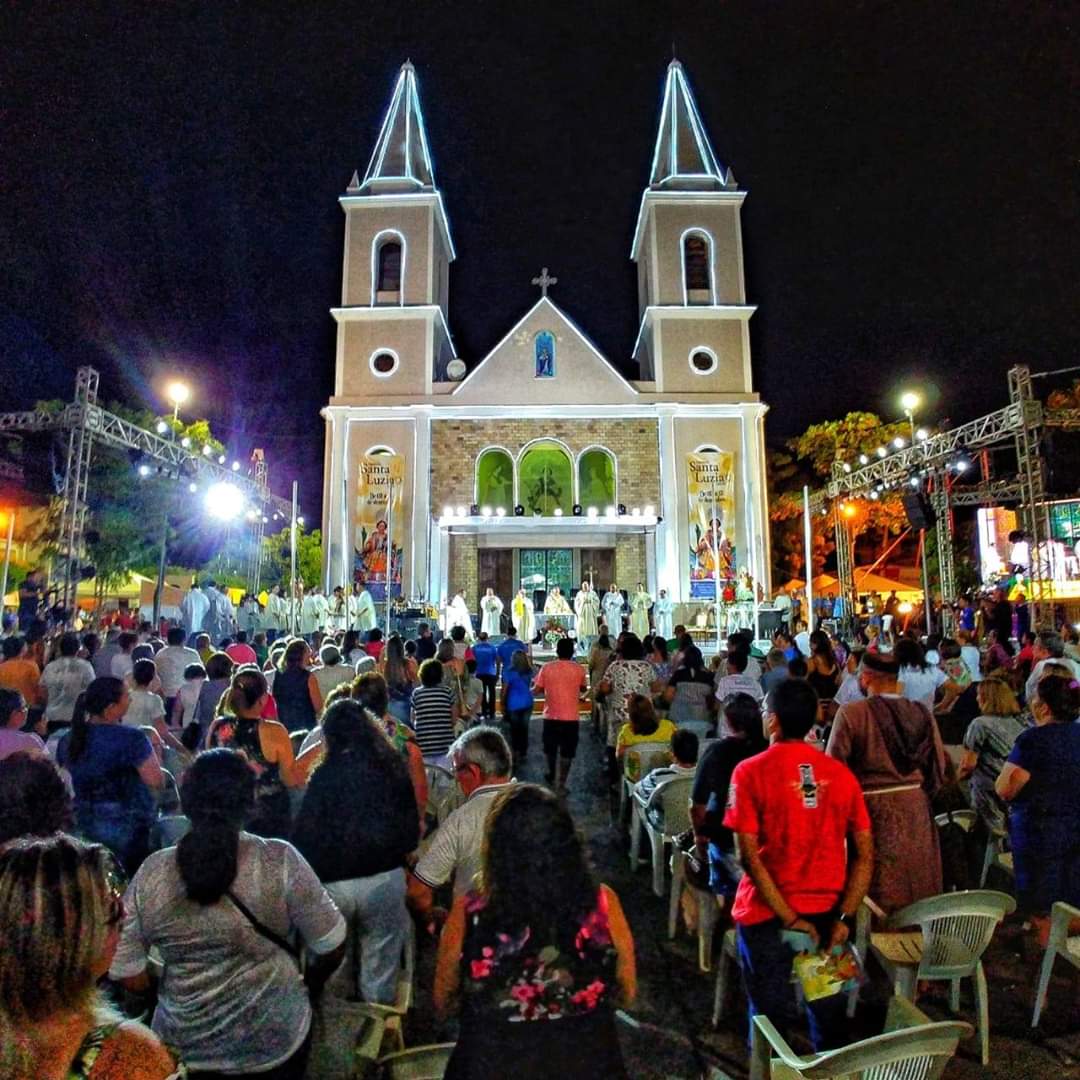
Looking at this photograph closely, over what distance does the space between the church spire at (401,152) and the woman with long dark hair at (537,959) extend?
1079 inches

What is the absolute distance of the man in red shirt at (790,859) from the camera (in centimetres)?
279

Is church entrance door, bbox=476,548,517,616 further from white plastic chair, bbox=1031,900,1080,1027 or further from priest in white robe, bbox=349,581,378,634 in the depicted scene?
white plastic chair, bbox=1031,900,1080,1027

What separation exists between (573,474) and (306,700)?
19054 millimetres

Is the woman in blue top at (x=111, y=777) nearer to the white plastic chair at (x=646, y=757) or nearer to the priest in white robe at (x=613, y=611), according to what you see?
the white plastic chair at (x=646, y=757)

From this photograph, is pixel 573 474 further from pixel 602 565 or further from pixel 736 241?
pixel 736 241

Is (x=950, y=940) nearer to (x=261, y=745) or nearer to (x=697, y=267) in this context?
(x=261, y=745)

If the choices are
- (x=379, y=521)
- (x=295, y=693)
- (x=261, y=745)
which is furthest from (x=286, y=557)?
(x=261, y=745)

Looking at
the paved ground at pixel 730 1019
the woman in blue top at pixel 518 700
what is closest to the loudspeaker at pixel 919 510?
the woman in blue top at pixel 518 700

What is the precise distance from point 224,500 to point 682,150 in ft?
61.6

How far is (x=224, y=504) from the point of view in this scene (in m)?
19.8

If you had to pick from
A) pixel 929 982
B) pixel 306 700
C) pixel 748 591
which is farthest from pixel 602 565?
pixel 929 982

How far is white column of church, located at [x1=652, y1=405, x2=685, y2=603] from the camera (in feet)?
75.4

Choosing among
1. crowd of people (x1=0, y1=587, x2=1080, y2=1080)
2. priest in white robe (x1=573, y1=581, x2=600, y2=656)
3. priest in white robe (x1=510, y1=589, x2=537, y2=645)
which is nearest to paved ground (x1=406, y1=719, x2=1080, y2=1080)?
crowd of people (x1=0, y1=587, x2=1080, y2=1080)

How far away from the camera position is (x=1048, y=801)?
3.65 m
